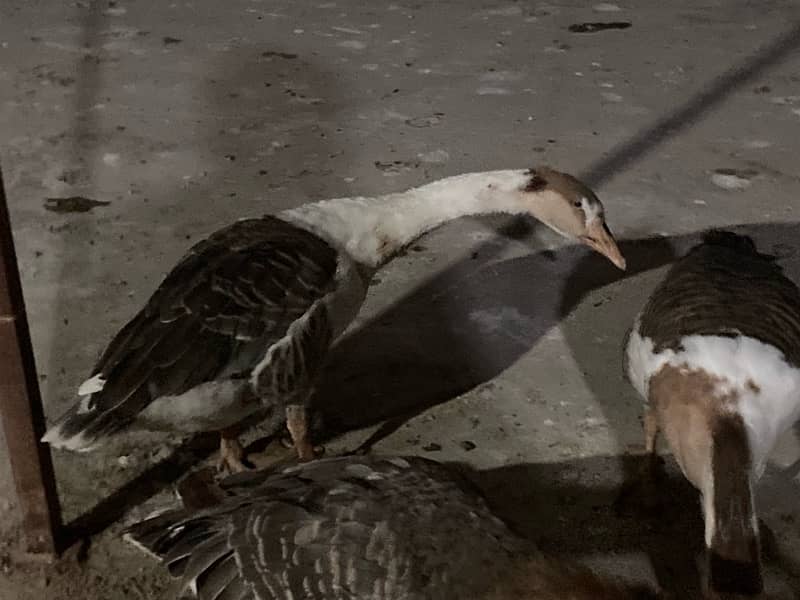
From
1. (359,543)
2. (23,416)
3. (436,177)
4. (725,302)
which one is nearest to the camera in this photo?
(359,543)

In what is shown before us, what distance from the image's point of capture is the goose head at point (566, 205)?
257cm

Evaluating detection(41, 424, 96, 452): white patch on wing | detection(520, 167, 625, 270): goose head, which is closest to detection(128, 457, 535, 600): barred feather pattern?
detection(41, 424, 96, 452): white patch on wing

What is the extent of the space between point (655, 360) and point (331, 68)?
2758mm

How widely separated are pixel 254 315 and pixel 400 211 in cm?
51

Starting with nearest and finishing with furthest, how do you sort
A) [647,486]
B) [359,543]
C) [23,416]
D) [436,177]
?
1. [359,543]
2. [23,416]
3. [647,486]
4. [436,177]

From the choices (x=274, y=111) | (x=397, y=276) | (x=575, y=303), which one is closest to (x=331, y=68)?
(x=274, y=111)

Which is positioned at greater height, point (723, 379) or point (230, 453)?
point (723, 379)

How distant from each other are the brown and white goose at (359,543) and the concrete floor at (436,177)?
438 mm

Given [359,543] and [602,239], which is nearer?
[359,543]

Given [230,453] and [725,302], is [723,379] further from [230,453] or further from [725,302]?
[230,453]

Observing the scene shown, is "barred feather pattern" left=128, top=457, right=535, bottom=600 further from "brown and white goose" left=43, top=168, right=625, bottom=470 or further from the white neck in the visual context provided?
the white neck

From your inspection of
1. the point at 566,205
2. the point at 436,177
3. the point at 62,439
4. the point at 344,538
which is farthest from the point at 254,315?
the point at 436,177

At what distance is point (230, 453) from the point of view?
8.25 feet

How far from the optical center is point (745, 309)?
2.30 meters
